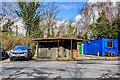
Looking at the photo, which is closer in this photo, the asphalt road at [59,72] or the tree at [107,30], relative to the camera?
the asphalt road at [59,72]

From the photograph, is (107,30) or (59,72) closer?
(59,72)

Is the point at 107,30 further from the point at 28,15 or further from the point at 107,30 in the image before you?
the point at 28,15

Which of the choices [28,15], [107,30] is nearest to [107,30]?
[107,30]

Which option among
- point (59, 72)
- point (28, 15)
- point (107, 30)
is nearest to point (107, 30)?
point (107, 30)

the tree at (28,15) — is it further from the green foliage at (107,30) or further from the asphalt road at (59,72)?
the asphalt road at (59,72)

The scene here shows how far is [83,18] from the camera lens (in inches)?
1631

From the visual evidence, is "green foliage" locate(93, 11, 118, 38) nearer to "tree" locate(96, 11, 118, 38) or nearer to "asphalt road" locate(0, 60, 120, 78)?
"tree" locate(96, 11, 118, 38)

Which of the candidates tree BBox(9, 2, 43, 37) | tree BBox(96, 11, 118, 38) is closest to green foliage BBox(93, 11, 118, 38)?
tree BBox(96, 11, 118, 38)

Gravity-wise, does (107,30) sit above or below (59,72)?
above

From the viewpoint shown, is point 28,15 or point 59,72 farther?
point 28,15

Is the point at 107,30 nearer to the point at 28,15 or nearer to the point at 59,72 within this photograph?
the point at 28,15

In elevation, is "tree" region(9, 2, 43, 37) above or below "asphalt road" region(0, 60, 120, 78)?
above

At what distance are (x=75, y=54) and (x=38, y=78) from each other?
33.7 feet

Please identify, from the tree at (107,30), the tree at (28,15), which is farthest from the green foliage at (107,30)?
the tree at (28,15)
